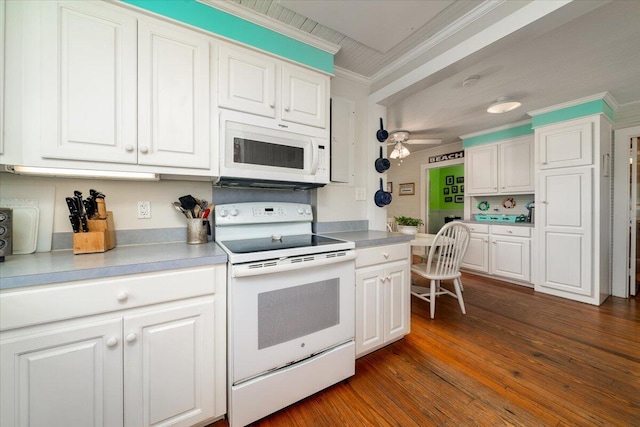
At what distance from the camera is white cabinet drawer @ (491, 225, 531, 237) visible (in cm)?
337

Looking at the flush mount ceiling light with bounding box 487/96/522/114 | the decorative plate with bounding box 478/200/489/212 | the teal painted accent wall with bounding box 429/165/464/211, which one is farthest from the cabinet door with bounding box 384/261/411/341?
the teal painted accent wall with bounding box 429/165/464/211

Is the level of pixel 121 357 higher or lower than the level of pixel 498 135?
lower

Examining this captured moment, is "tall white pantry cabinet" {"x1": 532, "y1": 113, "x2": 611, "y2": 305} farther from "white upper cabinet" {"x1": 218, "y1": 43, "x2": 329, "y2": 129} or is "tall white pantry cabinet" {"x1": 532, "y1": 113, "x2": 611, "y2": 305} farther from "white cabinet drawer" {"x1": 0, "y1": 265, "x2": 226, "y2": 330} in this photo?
"white cabinet drawer" {"x1": 0, "y1": 265, "x2": 226, "y2": 330}

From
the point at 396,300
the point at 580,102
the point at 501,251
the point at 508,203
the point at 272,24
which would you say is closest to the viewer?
the point at 272,24

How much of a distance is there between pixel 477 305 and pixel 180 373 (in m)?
3.02

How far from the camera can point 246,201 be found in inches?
71.9

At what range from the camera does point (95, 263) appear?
1.02 metres

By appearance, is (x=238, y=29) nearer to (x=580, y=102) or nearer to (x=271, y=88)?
(x=271, y=88)

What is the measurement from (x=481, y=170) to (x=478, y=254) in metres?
1.44

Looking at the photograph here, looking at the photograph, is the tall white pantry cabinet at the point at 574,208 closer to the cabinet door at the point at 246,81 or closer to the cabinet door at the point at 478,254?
the cabinet door at the point at 478,254

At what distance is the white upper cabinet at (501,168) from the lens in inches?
141

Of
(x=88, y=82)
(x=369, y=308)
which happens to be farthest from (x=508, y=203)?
(x=88, y=82)

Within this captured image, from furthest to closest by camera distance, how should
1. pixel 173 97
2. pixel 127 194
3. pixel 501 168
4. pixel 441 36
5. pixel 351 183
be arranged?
pixel 501 168 → pixel 351 183 → pixel 441 36 → pixel 127 194 → pixel 173 97

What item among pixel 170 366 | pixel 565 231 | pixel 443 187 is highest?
pixel 443 187
